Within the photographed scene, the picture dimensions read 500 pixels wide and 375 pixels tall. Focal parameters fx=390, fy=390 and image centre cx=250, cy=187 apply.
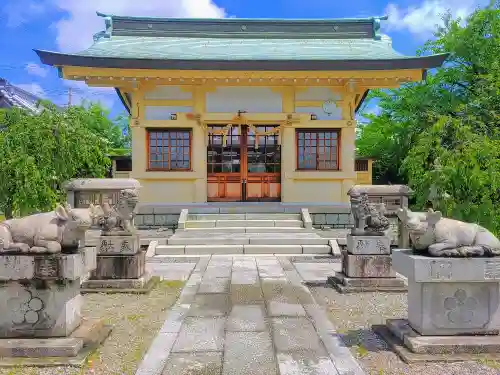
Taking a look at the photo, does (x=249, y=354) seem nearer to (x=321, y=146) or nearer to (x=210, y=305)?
(x=210, y=305)

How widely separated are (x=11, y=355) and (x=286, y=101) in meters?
12.1

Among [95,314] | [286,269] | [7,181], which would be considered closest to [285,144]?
[286,269]

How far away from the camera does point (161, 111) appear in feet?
46.7

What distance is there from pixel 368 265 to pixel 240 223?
6037mm

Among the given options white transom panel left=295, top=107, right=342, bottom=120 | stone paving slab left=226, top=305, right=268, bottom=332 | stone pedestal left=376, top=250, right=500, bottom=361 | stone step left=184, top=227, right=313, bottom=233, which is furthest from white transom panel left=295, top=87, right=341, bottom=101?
stone pedestal left=376, top=250, right=500, bottom=361

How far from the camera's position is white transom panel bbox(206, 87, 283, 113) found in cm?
1443

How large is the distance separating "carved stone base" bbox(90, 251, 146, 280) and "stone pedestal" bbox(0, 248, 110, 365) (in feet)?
8.92

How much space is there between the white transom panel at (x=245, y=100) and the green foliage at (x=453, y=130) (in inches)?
205

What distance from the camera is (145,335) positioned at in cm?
472

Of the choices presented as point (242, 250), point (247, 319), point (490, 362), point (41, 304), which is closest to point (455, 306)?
point (490, 362)

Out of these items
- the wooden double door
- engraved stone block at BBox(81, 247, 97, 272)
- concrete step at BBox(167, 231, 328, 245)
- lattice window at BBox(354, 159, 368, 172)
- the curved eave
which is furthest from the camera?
lattice window at BBox(354, 159, 368, 172)

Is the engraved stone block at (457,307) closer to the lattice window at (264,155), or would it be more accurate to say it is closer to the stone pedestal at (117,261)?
the stone pedestal at (117,261)

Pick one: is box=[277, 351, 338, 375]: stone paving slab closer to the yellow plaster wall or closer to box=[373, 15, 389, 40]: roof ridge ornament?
the yellow plaster wall

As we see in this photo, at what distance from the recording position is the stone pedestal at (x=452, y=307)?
4008 millimetres
